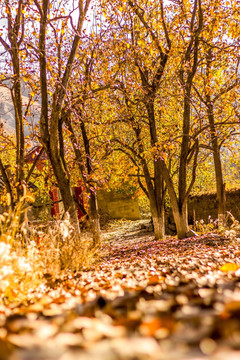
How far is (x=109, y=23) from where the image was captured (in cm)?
800

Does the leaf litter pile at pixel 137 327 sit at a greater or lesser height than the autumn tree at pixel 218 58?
lesser

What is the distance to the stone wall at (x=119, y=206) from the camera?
734 inches

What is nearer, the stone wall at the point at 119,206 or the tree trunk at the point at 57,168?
the tree trunk at the point at 57,168

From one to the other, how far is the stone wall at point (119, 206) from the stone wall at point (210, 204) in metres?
5.93

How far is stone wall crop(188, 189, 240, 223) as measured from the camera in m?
11.7

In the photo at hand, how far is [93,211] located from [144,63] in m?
4.05

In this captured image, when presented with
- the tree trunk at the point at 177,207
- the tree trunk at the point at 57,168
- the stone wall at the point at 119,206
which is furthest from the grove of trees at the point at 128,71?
the stone wall at the point at 119,206

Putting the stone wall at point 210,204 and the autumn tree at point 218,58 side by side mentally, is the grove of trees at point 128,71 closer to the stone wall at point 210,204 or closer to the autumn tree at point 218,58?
the autumn tree at point 218,58

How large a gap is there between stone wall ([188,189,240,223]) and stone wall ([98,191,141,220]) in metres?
5.93

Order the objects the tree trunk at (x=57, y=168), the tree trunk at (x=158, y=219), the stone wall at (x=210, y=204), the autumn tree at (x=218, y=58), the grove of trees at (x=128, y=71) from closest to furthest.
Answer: the tree trunk at (x=57, y=168) → the grove of trees at (x=128, y=71) → the autumn tree at (x=218, y=58) → the tree trunk at (x=158, y=219) → the stone wall at (x=210, y=204)

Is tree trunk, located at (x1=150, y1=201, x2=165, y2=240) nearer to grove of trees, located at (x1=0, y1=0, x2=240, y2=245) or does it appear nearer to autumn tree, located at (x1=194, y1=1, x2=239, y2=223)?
grove of trees, located at (x1=0, y1=0, x2=240, y2=245)

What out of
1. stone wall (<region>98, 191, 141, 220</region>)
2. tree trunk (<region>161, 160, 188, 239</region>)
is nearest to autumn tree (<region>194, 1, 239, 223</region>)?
tree trunk (<region>161, 160, 188, 239</region>)


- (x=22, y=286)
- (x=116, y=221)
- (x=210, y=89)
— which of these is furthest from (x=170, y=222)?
(x=22, y=286)

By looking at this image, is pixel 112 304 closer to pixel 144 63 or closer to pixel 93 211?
pixel 93 211
